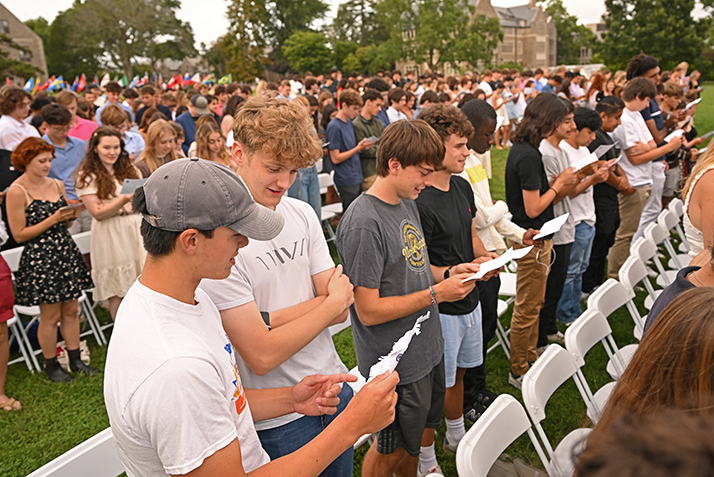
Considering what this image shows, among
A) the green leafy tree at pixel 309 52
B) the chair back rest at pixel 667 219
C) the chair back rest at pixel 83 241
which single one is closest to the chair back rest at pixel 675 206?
the chair back rest at pixel 667 219

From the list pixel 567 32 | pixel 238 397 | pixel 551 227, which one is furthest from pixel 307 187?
pixel 567 32

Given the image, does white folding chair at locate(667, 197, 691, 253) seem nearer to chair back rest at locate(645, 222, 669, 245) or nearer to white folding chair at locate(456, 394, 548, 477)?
chair back rest at locate(645, 222, 669, 245)

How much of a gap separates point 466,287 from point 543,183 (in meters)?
1.69

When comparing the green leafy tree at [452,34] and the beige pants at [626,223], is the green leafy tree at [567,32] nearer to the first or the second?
the green leafy tree at [452,34]

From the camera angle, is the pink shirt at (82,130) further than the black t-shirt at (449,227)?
Yes

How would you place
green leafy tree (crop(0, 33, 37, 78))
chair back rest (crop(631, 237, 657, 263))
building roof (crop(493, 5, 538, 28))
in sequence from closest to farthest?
chair back rest (crop(631, 237, 657, 263)) < green leafy tree (crop(0, 33, 37, 78)) < building roof (crop(493, 5, 538, 28))

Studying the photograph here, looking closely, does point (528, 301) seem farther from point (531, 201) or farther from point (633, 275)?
point (633, 275)

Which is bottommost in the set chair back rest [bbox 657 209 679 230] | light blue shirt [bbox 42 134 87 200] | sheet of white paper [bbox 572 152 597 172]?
chair back rest [bbox 657 209 679 230]

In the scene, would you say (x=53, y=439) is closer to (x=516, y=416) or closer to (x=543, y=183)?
(x=516, y=416)

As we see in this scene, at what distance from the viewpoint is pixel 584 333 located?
293cm

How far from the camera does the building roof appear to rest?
7556 centimetres

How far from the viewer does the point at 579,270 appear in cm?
439

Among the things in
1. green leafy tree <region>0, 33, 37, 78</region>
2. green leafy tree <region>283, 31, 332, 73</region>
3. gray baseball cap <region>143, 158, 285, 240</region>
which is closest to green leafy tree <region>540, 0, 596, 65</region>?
green leafy tree <region>283, 31, 332, 73</region>

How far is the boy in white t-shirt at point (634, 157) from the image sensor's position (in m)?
5.12
